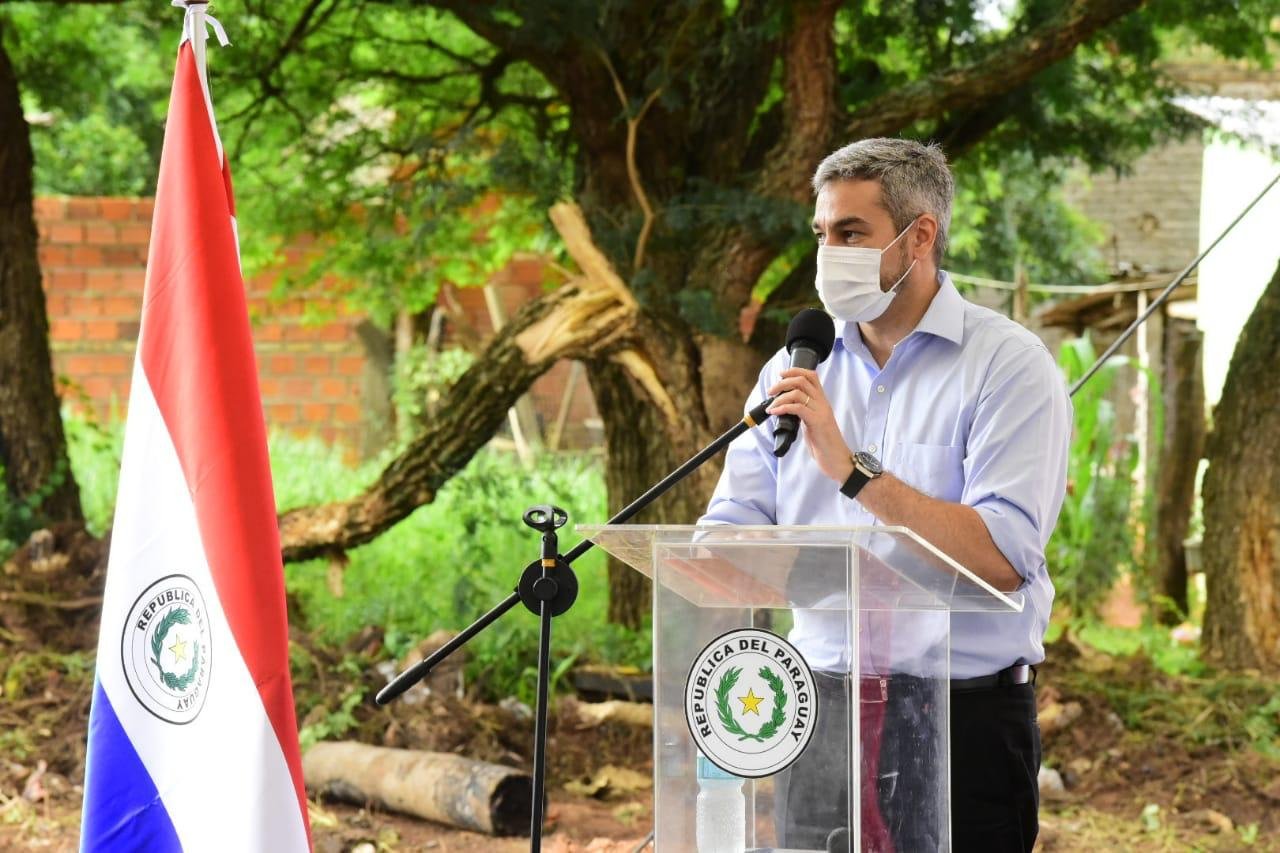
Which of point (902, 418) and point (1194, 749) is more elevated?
point (902, 418)

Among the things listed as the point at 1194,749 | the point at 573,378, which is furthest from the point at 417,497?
the point at 573,378

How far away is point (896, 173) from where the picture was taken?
2920 millimetres

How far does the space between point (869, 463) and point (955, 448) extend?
29 cm

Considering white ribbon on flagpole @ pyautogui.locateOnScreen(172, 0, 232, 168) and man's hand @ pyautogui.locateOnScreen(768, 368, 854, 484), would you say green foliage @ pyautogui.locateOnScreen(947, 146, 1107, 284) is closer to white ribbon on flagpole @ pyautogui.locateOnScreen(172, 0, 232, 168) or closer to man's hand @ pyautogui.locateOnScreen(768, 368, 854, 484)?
white ribbon on flagpole @ pyautogui.locateOnScreen(172, 0, 232, 168)

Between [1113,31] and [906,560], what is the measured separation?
5329mm

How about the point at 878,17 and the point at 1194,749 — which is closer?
the point at 1194,749

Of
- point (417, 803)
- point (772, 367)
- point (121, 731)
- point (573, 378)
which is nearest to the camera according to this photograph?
point (772, 367)

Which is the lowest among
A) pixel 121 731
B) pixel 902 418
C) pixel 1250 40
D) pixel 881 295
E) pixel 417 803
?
pixel 417 803

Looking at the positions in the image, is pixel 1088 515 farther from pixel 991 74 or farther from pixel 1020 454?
pixel 1020 454

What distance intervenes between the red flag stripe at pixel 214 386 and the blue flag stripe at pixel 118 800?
0.99ft

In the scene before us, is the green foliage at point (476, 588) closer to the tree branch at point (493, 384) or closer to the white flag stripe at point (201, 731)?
the tree branch at point (493, 384)

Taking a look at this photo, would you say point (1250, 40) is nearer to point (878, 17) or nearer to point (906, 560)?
point (878, 17)

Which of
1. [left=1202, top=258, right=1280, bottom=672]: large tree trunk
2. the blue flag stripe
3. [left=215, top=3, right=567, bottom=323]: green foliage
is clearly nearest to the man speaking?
the blue flag stripe

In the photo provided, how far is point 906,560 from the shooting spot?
233 centimetres
